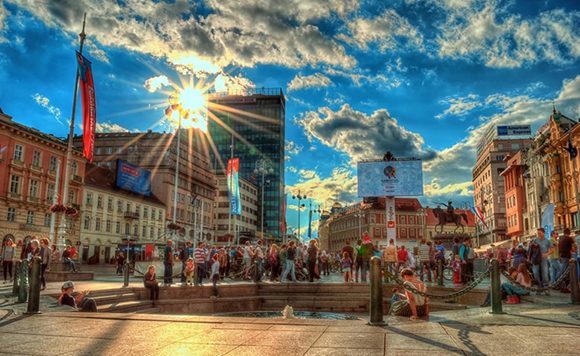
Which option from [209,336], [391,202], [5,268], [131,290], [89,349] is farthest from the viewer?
[391,202]

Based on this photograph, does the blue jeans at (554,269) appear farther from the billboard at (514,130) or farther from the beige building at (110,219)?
the billboard at (514,130)

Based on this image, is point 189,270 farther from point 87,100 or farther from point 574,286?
point 574,286

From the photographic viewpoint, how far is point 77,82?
76.8 feet

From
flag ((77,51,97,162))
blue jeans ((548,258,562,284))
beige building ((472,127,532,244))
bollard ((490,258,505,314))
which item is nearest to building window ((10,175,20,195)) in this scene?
flag ((77,51,97,162))

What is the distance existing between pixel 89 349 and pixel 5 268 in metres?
16.7

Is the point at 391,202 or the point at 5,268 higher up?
the point at 391,202

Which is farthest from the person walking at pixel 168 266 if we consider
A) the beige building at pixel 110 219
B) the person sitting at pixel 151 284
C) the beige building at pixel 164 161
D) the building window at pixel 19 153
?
the beige building at pixel 164 161

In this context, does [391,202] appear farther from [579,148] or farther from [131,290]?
[579,148]

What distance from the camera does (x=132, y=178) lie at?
68.1 metres

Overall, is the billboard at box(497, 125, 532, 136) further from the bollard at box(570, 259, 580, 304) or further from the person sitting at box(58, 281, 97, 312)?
the person sitting at box(58, 281, 97, 312)

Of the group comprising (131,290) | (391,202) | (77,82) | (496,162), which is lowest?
(131,290)

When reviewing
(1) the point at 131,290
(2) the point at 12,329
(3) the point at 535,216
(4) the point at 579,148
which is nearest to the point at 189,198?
(3) the point at 535,216

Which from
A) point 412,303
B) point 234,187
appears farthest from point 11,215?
point 412,303

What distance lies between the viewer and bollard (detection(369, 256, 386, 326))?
25.7 ft
